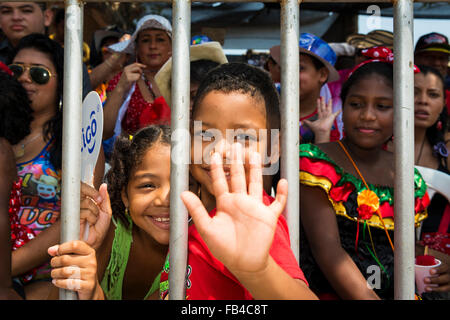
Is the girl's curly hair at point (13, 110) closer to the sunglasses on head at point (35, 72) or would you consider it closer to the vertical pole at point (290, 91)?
the sunglasses on head at point (35, 72)

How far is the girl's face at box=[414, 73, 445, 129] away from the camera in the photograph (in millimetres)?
2799

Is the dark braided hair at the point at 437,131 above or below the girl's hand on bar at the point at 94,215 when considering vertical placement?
above

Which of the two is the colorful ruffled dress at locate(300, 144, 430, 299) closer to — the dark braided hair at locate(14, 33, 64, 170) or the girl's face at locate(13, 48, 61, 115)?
the dark braided hair at locate(14, 33, 64, 170)

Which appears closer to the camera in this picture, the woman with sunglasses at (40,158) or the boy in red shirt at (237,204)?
the boy in red shirt at (237,204)

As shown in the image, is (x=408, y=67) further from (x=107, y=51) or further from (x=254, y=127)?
(x=107, y=51)

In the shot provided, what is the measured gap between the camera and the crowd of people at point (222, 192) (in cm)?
115

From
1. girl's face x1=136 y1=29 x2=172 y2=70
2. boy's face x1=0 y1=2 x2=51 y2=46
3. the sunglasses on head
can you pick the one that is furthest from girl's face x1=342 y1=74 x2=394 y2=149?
boy's face x1=0 y1=2 x2=51 y2=46

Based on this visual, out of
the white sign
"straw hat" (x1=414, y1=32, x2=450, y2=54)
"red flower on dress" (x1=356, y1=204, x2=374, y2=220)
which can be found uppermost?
"straw hat" (x1=414, y1=32, x2=450, y2=54)

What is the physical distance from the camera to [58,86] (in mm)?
2627

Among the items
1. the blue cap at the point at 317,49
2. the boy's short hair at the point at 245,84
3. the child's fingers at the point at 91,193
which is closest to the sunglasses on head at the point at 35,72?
the boy's short hair at the point at 245,84

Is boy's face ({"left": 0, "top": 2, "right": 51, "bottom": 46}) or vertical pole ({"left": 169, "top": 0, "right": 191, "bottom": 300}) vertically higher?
boy's face ({"left": 0, "top": 2, "right": 51, "bottom": 46})

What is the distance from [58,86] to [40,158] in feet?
1.35

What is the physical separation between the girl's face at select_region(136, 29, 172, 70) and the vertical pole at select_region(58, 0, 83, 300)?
2.27 metres

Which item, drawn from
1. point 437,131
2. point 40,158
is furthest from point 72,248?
point 437,131
